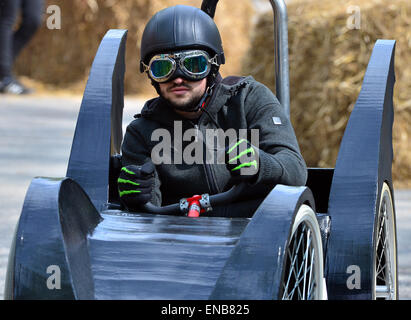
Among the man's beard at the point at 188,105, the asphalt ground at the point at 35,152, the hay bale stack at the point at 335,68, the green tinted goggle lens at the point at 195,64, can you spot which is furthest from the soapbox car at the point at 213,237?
the hay bale stack at the point at 335,68

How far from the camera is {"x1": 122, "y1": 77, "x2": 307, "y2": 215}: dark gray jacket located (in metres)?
3.31

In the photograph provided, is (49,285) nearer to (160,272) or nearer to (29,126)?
(160,272)

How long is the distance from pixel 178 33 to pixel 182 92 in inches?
9.0

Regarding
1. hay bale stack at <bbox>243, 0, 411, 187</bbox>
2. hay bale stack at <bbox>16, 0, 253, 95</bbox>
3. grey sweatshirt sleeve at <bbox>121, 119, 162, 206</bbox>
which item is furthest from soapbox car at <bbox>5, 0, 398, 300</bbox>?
hay bale stack at <bbox>16, 0, 253, 95</bbox>

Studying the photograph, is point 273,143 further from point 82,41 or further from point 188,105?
point 82,41

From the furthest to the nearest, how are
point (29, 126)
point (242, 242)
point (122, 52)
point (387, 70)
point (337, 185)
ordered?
point (29, 126)
point (122, 52)
point (387, 70)
point (337, 185)
point (242, 242)

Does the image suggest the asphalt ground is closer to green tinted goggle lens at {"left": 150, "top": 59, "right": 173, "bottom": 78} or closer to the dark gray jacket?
the dark gray jacket

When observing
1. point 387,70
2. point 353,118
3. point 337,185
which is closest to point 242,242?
point 337,185

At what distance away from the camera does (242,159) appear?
2.89 meters

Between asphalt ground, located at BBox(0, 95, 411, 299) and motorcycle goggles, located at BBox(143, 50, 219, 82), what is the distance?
1683 mm

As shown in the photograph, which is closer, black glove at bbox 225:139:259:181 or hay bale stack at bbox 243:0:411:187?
black glove at bbox 225:139:259:181

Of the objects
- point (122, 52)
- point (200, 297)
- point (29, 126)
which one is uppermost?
point (122, 52)

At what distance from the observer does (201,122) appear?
345 centimetres

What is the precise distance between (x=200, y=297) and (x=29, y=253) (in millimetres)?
535
